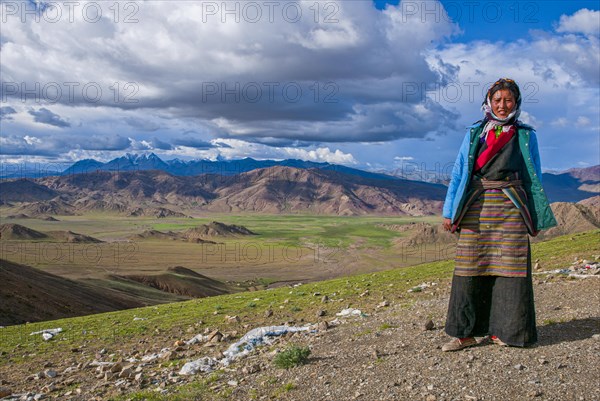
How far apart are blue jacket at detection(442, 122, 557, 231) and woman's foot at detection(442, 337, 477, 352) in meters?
1.72

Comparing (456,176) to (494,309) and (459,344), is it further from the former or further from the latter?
(459,344)

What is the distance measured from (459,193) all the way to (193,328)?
9.07 metres

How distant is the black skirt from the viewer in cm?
637

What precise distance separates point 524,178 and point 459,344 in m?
2.54

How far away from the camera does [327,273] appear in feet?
341

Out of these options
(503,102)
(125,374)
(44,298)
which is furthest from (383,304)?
(44,298)

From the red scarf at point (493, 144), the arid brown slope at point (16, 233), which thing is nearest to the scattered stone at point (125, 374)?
the red scarf at point (493, 144)

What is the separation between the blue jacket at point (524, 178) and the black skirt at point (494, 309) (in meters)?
0.50

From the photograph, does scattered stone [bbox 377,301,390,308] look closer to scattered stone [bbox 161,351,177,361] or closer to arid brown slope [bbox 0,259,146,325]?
scattered stone [bbox 161,351,177,361]

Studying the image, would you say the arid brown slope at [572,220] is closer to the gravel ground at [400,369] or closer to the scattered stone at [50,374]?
the gravel ground at [400,369]

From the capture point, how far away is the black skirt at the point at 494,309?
20.9 ft

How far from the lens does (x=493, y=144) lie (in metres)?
6.54

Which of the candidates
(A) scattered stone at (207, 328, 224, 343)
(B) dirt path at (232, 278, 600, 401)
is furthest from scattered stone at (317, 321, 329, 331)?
(A) scattered stone at (207, 328, 224, 343)

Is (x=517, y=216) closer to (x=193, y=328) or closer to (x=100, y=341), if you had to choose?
(x=193, y=328)
